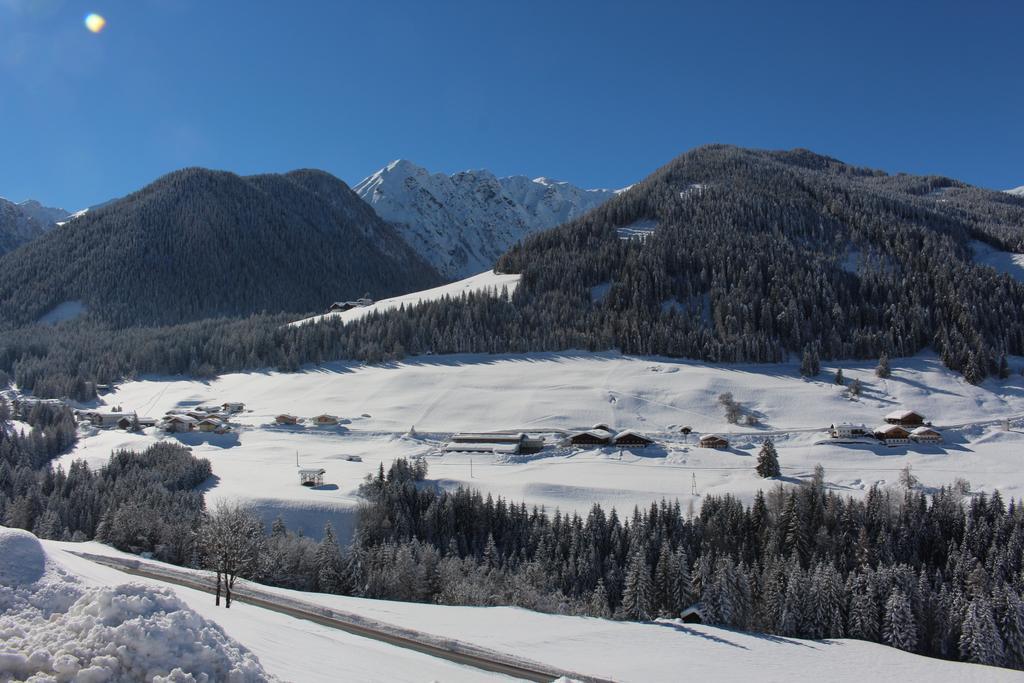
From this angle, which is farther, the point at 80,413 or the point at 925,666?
the point at 80,413

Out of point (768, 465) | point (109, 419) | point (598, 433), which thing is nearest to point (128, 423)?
point (109, 419)

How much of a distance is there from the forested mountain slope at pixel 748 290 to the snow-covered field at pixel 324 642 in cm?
7912

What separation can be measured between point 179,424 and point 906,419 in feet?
308

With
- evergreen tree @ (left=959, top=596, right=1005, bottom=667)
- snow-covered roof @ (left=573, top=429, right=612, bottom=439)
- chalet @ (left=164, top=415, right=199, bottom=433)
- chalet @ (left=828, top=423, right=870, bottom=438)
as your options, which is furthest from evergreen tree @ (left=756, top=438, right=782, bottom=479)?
chalet @ (left=164, top=415, right=199, bottom=433)

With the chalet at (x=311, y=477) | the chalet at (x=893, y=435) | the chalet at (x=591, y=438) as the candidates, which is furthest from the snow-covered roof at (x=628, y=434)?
the chalet at (x=311, y=477)

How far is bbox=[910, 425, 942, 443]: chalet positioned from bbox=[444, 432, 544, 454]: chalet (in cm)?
4304

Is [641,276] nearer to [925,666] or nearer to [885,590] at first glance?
[885,590]

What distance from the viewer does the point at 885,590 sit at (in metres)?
45.1

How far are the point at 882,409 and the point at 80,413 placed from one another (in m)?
117

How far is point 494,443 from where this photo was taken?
83.9m

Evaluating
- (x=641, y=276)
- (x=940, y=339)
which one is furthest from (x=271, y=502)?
(x=940, y=339)

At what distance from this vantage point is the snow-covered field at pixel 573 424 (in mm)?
67375

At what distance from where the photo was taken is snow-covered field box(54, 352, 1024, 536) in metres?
67.4

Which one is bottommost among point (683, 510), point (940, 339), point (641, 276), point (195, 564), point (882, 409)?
point (195, 564)
